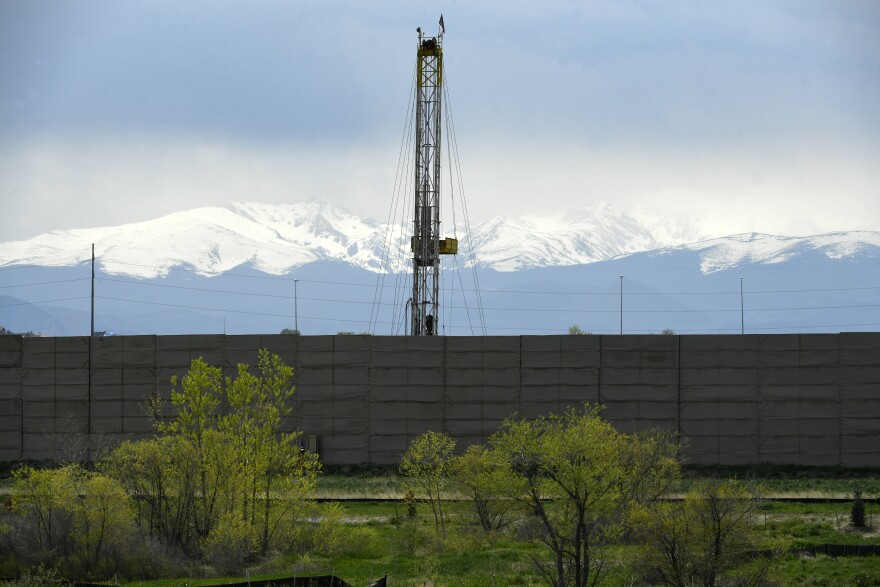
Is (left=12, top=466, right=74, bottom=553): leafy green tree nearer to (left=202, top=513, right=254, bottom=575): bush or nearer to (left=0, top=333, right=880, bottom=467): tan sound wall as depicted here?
(left=202, top=513, right=254, bottom=575): bush

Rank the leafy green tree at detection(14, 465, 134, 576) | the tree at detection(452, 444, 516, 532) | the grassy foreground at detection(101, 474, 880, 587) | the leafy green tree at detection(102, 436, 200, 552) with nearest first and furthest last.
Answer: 1. the grassy foreground at detection(101, 474, 880, 587)
2. the leafy green tree at detection(14, 465, 134, 576)
3. the leafy green tree at detection(102, 436, 200, 552)
4. the tree at detection(452, 444, 516, 532)

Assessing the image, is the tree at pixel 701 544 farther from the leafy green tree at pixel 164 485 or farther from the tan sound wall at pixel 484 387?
the tan sound wall at pixel 484 387

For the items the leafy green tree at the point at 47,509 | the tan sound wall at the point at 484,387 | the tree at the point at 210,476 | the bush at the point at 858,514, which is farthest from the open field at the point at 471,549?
the tan sound wall at the point at 484,387

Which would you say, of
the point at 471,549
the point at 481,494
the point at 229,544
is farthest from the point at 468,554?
the point at 229,544

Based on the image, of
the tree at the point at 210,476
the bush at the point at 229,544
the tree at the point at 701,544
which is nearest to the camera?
the tree at the point at 701,544

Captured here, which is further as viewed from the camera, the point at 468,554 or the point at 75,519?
the point at 468,554

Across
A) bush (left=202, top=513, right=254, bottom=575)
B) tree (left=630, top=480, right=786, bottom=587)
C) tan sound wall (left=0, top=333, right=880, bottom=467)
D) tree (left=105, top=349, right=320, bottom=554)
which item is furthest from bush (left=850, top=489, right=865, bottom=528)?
bush (left=202, top=513, right=254, bottom=575)

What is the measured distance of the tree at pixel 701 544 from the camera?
27.7 metres

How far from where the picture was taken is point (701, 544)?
1101 inches

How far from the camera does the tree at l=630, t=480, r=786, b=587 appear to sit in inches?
1090

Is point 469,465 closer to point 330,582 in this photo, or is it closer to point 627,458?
point 627,458

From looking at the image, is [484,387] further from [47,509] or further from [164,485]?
[47,509]

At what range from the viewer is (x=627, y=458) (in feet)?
117

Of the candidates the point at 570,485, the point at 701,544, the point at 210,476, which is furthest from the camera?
the point at 210,476
